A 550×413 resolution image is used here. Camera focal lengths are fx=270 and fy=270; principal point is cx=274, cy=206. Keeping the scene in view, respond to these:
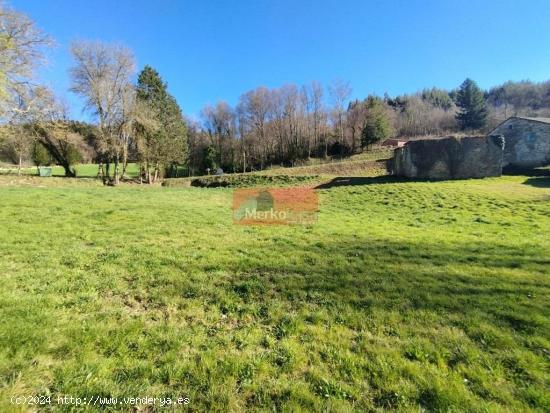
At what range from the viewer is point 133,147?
91.2 feet

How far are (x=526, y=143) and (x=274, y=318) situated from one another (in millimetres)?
36753

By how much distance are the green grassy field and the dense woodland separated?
1317 centimetres

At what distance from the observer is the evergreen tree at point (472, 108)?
59.7 meters

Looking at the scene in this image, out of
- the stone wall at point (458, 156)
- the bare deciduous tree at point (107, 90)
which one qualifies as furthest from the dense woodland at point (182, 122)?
the stone wall at point (458, 156)

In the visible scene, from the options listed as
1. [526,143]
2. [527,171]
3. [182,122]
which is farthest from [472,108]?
[182,122]

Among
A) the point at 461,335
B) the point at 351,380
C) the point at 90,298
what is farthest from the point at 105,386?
the point at 461,335

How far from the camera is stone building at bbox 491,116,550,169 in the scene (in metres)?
27.5

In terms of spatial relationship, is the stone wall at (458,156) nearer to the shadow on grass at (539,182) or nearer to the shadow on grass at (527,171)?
the shadow on grass at (539,182)

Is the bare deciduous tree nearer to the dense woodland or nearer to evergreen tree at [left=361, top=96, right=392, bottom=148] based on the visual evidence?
the dense woodland

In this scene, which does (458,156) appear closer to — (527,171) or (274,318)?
(527,171)

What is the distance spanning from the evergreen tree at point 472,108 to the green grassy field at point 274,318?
6679 centimetres

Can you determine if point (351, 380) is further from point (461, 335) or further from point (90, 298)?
point (90, 298)

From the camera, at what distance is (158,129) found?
2856cm

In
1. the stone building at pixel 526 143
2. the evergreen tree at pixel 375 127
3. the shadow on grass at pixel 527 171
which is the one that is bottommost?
the shadow on grass at pixel 527 171
